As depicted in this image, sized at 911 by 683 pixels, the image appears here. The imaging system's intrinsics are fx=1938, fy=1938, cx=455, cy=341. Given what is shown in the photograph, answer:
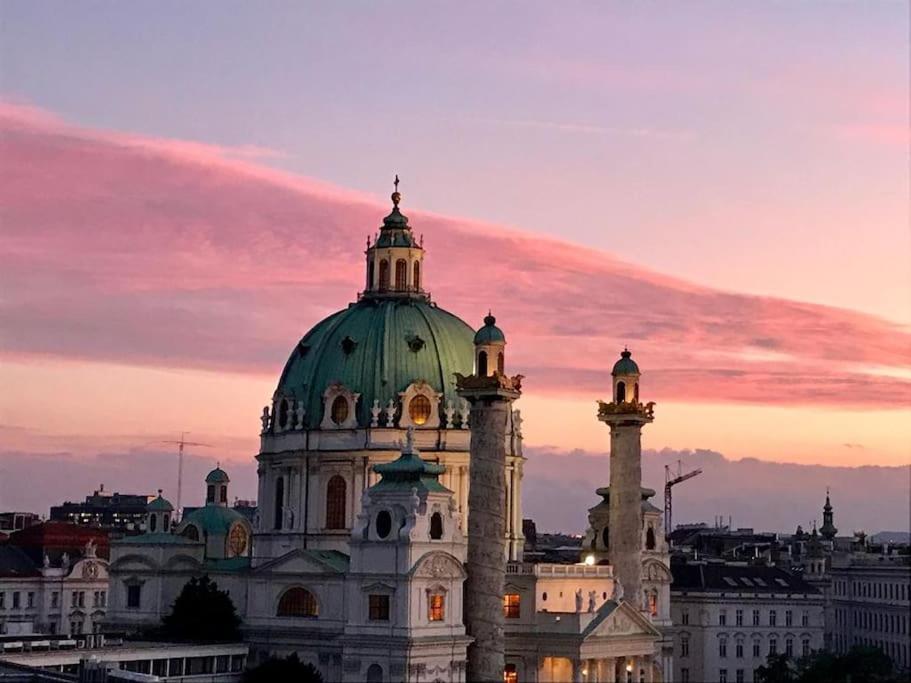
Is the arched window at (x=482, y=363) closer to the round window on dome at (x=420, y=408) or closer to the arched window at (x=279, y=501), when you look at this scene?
the round window on dome at (x=420, y=408)

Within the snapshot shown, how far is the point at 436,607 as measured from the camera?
112250 millimetres

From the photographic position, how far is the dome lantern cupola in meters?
132

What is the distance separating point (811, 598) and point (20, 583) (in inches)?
2700

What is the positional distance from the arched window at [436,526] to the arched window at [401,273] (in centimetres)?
2303

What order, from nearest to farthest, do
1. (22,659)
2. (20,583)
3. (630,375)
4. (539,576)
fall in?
1. (22,659)
2. (539,576)
3. (630,375)
4. (20,583)

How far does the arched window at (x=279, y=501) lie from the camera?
127500 millimetres

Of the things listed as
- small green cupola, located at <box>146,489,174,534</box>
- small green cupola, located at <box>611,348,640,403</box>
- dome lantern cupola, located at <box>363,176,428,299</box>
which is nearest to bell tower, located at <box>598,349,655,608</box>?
small green cupola, located at <box>611,348,640,403</box>

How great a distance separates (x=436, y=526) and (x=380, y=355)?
16409 millimetres

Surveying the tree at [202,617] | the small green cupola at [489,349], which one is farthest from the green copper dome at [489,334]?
the tree at [202,617]

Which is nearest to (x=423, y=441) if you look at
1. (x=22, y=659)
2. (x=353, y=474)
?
(x=353, y=474)

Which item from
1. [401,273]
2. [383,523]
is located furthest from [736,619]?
[383,523]

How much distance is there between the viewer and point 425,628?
110812mm

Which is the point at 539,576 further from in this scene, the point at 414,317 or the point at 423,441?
the point at 414,317

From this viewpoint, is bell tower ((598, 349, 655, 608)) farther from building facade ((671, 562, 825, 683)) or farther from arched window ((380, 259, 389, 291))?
building facade ((671, 562, 825, 683))
